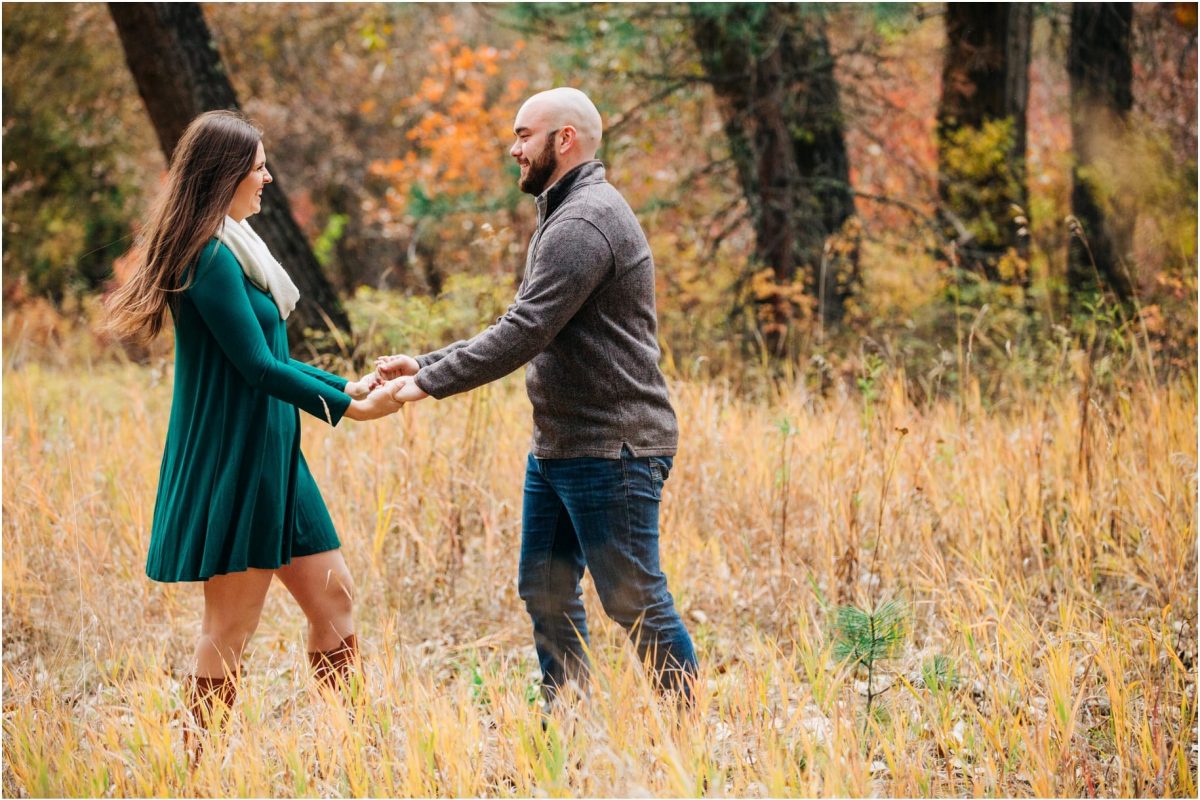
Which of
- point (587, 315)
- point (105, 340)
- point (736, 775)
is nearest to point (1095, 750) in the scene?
point (736, 775)

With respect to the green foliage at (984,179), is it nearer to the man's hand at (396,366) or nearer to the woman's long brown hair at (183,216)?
the man's hand at (396,366)

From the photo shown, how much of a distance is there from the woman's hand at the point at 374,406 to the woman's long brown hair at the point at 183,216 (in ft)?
1.86

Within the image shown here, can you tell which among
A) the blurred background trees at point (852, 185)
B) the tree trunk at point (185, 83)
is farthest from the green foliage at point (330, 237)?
the tree trunk at point (185, 83)

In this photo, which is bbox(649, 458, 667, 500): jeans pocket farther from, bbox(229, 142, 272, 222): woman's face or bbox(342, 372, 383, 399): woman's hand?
bbox(229, 142, 272, 222): woman's face

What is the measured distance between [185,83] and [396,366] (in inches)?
178

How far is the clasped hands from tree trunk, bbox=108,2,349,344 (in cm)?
353

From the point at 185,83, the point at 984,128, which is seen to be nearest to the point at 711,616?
the point at 185,83

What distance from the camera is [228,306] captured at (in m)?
2.65

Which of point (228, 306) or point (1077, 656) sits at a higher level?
point (228, 306)

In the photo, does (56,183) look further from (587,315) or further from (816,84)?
(587,315)

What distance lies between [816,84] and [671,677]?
6169 mm

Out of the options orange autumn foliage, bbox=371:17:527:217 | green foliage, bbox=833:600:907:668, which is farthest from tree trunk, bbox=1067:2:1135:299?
green foliage, bbox=833:600:907:668

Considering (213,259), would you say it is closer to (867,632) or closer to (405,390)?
(405,390)

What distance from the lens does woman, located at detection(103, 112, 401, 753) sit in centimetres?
269
